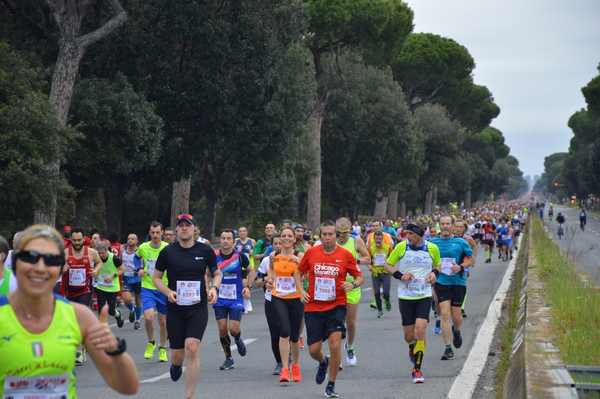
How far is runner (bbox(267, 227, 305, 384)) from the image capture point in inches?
474

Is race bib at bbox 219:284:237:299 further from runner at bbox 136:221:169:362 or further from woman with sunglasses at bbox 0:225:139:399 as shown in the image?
woman with sunglasses at bbox 0:225:139:399

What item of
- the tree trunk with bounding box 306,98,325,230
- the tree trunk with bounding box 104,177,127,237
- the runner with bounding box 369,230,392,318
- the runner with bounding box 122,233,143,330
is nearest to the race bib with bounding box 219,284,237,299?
the runner with bounding box 122,233,143,330

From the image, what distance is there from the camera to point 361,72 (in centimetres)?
5650

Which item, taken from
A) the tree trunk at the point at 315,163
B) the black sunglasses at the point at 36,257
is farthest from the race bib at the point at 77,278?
the tree trunk at the point at 315,163

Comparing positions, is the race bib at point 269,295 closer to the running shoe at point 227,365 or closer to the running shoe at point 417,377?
the running shoe at point 227,365

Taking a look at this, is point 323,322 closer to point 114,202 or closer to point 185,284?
point 185,284

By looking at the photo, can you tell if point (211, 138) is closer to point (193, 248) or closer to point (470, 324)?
point (470, 324)

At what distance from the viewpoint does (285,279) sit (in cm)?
1234

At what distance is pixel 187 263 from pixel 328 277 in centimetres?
145

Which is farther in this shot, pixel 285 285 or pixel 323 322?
pixel 285 285

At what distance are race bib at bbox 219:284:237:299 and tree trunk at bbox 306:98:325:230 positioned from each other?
119 ft

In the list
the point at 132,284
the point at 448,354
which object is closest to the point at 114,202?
the point at 132,284

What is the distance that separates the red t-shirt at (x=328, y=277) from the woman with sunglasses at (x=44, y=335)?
6.60 metres

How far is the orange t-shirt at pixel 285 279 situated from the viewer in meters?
12.3
